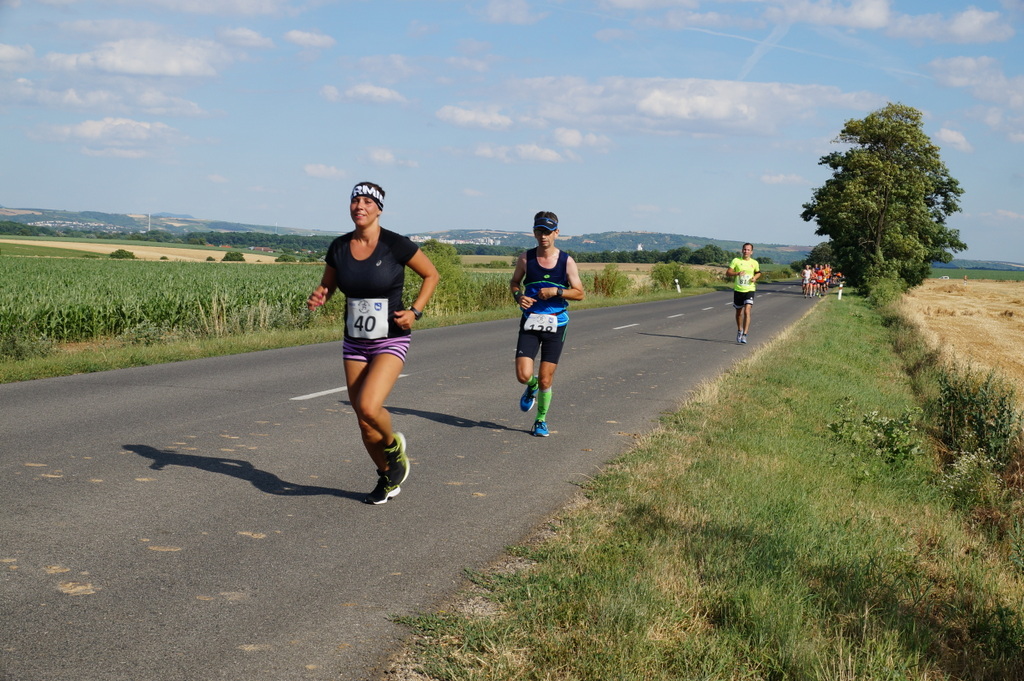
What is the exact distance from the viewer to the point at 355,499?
19.1ft

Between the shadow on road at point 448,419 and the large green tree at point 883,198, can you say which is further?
the large green tree at point 883,198

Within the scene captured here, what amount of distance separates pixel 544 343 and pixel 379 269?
10.2 feet

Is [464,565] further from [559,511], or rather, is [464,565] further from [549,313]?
[549,313]

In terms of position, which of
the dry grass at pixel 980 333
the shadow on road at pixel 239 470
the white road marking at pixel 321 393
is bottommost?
the dry grass at pixel 980 333

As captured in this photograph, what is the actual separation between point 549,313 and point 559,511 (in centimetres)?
288

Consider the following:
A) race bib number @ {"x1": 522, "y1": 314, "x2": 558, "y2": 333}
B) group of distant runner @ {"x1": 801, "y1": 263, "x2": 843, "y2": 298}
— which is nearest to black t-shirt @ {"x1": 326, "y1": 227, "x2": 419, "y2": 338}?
race bib number @ {"x1": 522, "y1": 314, "x2": 558, "y2": 333}

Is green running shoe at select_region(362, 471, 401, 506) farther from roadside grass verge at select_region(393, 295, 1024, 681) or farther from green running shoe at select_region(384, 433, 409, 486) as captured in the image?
roadside grass verge at select_region(393, 295, 1024, 681)

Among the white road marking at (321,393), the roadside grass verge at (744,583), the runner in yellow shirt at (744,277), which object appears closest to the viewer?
the roadside grass verge at (744,583)

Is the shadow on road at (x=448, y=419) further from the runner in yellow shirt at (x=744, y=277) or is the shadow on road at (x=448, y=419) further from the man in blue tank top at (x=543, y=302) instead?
the runner in yellow shirt at (x=744, y=277)

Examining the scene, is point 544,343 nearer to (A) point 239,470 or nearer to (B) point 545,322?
(B) point 545,322

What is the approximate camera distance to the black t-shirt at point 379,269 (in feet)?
17.8

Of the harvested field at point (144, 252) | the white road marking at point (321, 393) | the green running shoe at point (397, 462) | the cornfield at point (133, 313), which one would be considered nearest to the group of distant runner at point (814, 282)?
the cornfield at point (133, 313)

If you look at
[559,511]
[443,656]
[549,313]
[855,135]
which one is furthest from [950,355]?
[855,135]

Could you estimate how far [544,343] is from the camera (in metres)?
8.27
